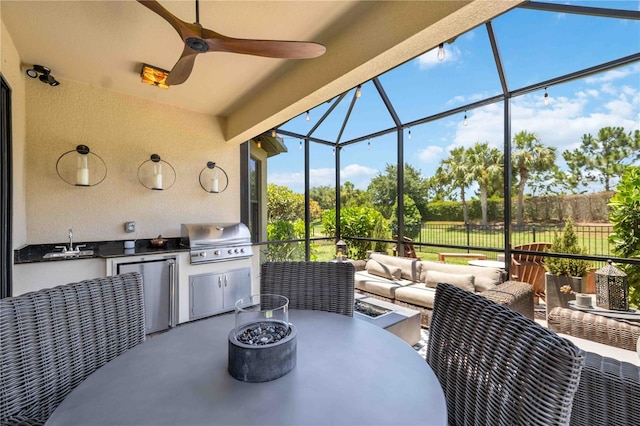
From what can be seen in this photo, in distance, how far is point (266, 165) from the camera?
4746mm

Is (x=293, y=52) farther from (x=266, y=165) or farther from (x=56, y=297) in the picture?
(x=266, y=165)

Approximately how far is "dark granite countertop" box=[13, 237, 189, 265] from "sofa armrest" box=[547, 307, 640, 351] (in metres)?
3.76

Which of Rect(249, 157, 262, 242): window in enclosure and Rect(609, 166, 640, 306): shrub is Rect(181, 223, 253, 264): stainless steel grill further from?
Rect(609, 166, 640, 306): shrub

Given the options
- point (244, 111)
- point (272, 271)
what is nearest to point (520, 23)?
point (244, 111)

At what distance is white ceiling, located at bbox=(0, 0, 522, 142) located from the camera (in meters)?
1.83

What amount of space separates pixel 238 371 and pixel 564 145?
13.5ft

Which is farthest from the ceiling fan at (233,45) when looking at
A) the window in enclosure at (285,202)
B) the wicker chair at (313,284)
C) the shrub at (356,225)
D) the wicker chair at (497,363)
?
the shrub at (356,225)

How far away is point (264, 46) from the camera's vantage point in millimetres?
1772

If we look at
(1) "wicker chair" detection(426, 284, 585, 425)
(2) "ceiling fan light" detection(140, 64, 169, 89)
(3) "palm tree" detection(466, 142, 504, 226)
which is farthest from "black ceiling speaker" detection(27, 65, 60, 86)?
(3) "palm tree" detection(466, 142, 504, 226)

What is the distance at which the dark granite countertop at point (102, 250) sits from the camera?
2549mm

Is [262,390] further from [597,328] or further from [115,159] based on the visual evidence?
[115,159]

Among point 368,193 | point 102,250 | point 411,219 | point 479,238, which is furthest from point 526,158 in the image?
point 102,250

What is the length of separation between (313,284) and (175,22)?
175 cm

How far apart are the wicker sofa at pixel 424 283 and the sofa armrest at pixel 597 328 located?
0.39m
